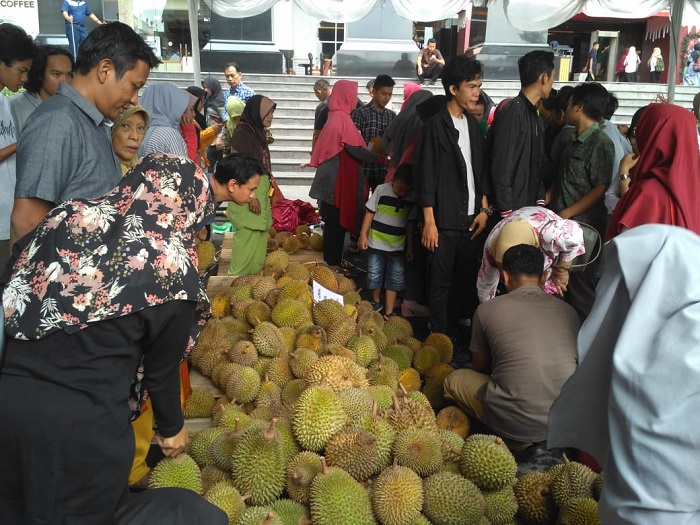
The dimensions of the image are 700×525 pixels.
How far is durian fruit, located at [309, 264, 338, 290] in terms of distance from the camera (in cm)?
349

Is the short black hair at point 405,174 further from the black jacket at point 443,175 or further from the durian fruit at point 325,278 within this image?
the durian fruit at point 325,278

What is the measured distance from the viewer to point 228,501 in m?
1.74

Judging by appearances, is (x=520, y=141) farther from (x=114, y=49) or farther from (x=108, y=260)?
(x=108, y=260)

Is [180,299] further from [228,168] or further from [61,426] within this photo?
[228,168]

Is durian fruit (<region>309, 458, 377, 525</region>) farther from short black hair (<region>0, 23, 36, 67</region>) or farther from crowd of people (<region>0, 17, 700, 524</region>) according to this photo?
short black hair (<region>0, 23, 36, 67</region>)

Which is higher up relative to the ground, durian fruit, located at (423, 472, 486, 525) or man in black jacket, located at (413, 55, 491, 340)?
man in black jacket, located at (413, 55, 491, 340)

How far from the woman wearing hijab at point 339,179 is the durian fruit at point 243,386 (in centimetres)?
263

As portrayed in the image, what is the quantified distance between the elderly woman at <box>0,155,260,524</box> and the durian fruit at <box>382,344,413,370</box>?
180 centimetres

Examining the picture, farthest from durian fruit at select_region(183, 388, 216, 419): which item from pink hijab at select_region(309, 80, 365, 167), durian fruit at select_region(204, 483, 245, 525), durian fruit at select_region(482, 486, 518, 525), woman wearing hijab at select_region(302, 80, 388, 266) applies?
pink hijab at select_region(309, 80, 365, 167)

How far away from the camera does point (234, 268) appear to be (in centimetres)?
383

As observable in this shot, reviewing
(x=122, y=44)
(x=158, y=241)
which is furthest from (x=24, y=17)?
(x=158, y=241)

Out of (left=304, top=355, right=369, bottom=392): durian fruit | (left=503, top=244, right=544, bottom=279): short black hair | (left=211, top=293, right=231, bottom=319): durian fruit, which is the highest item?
(left=503, top=244, right=544, bottom=279): short black hair

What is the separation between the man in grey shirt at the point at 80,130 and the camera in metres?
1.90

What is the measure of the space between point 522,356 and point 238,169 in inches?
60.3
